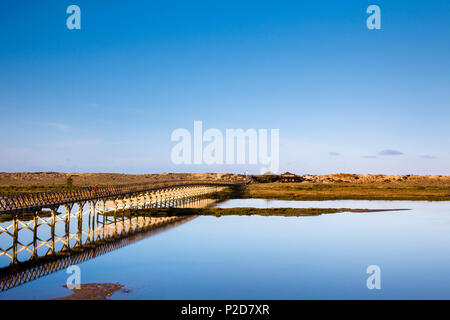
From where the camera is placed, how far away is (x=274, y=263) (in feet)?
91.5

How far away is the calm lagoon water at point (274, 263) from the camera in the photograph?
70.6 ft

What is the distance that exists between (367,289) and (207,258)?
1122 cm

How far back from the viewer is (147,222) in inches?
1817

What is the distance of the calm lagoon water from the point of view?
70.6ft
